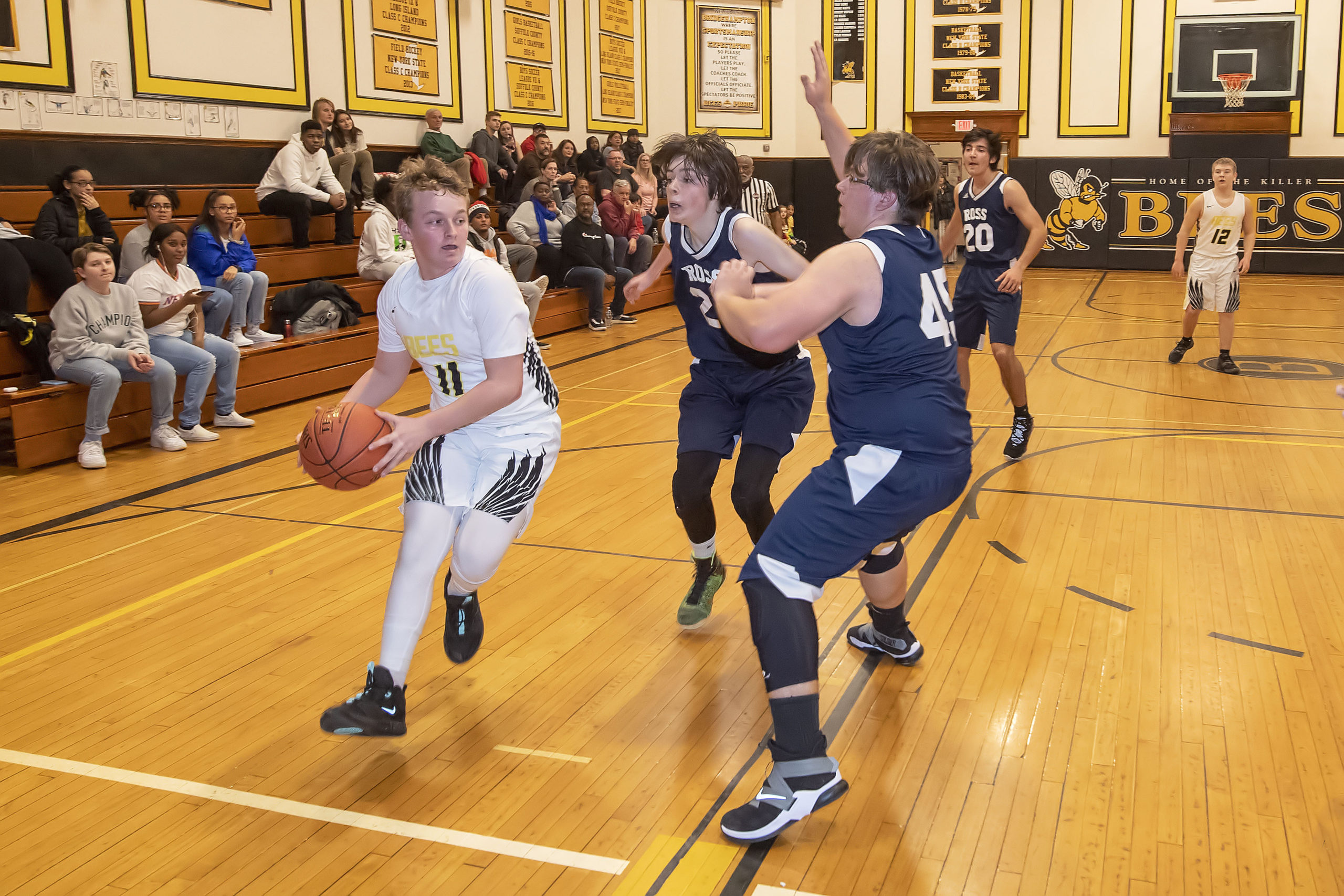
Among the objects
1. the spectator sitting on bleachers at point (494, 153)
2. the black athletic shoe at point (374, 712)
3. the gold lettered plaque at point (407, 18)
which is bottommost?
the black athletic shoe at point (374, 712)

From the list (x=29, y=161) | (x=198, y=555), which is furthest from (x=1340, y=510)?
(x=29, y=161)

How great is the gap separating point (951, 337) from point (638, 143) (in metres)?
14.0

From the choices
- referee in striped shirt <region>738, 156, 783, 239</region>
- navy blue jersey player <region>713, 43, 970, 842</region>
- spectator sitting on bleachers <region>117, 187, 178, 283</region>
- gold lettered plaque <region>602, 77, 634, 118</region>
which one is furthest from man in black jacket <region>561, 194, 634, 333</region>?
navy blue jersey player <region>713, 43, 970, 842</region>

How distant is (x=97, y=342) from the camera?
6766mm

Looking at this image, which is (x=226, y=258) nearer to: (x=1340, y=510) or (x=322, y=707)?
(x=322, y=707)

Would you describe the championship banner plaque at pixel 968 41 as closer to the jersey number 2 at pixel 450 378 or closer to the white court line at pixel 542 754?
the jersey number 2 at pixel 450 378

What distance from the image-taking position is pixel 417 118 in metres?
13.0

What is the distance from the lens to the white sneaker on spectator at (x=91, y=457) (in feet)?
21.7

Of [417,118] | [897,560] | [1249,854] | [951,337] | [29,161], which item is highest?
[417,118]

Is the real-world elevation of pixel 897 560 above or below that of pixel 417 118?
below

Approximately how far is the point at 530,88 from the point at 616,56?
2459 millimetres

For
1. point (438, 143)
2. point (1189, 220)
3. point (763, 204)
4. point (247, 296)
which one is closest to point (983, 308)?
point (1189, 220)

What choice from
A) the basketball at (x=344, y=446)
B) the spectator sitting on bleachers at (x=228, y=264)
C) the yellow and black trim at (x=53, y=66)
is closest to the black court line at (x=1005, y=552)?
the basketball at (x=344, y=446)

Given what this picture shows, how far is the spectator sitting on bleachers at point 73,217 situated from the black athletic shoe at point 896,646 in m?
6.03
